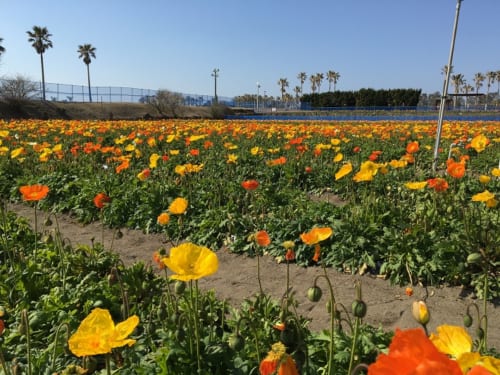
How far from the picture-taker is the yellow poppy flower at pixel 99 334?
1.19 meters

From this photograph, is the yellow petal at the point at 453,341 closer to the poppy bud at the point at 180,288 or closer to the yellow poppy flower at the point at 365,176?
the poppy bud at the point at 180,288

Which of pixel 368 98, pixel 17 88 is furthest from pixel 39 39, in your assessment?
pixel 368 98

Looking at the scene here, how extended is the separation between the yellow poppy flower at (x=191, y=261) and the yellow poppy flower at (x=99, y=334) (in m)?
0.19

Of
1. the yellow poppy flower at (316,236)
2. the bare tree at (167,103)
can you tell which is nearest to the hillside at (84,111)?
the bare tree at (167,103)

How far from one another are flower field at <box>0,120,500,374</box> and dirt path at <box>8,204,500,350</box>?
4.9 inches

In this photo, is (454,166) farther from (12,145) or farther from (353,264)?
(12,145)

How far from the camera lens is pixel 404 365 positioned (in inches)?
24.1

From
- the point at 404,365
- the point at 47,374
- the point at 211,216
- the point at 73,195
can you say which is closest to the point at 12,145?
the point at 73,195

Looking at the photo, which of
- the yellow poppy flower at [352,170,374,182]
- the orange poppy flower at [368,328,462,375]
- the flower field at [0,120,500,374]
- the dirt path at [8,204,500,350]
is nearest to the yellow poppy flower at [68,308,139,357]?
the flower field at [0,120,500,374]

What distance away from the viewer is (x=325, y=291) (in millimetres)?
3467

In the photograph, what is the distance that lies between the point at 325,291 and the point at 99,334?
249 centimetres

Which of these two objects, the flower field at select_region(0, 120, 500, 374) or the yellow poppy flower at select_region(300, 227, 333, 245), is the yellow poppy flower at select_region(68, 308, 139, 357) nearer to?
the flower field at select_region(0, 120, 500, 374)

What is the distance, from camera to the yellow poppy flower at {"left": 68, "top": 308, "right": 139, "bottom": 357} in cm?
119

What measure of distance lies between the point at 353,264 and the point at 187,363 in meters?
2.29
